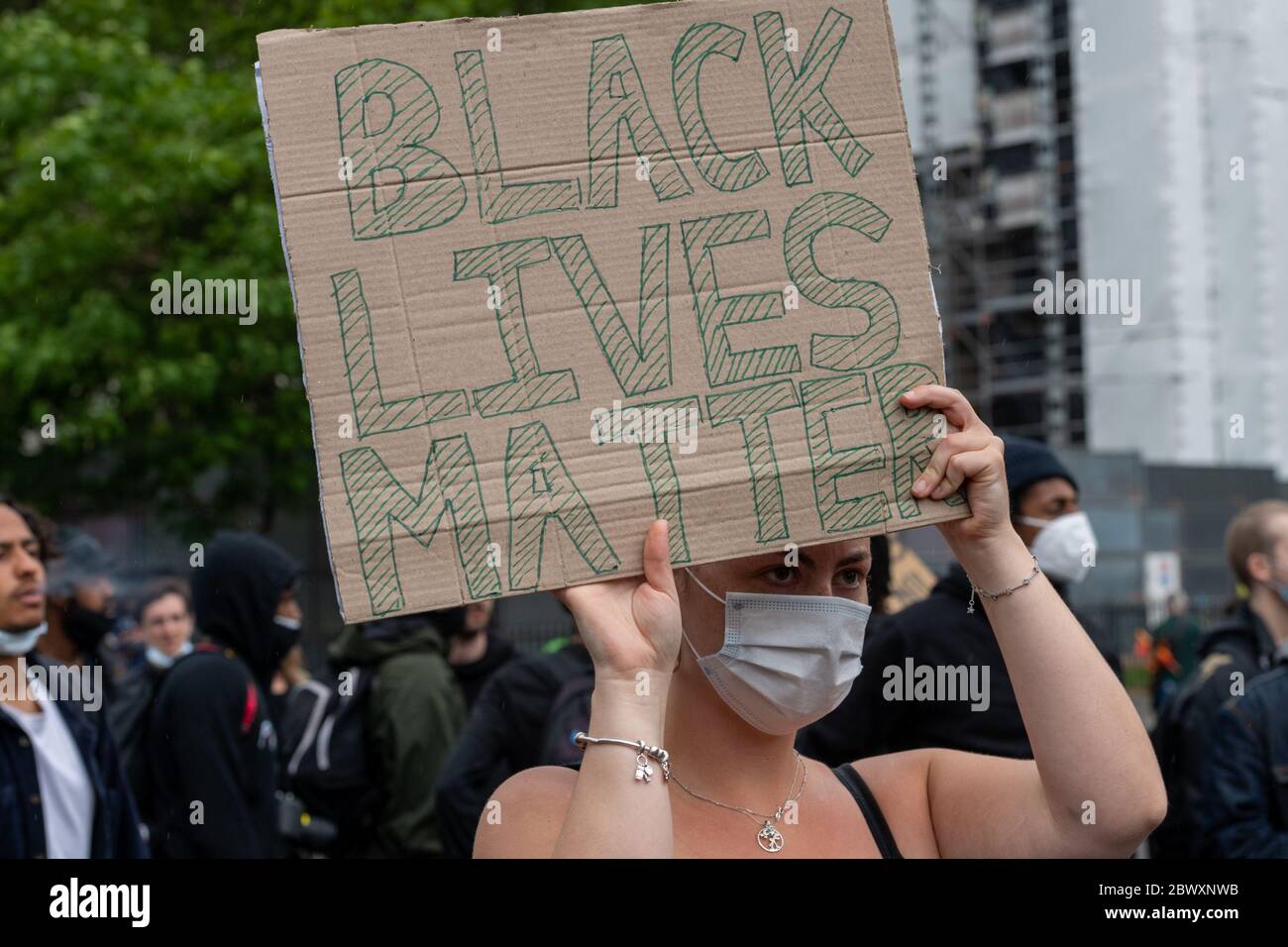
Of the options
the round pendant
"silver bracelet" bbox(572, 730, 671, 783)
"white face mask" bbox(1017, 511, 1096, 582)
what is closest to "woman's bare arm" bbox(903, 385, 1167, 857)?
the round pendant

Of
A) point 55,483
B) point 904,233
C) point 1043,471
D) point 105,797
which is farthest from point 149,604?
point 55,483

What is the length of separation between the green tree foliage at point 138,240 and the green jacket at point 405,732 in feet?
21.1

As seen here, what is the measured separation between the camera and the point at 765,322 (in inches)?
90.4

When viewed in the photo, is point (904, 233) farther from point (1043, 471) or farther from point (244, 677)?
point (244, 677)

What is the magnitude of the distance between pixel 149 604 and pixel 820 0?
18.2 ft

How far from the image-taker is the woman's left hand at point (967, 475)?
2.24 metres

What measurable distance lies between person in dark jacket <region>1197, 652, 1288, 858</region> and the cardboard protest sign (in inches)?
95.6

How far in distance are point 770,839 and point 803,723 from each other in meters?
0.22

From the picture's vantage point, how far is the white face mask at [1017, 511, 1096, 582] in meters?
4.78

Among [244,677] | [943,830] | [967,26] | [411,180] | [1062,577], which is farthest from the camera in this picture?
[967,26]

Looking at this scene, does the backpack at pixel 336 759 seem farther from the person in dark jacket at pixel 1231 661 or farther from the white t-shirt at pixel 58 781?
the person in dark jacket at pixel 1231 661

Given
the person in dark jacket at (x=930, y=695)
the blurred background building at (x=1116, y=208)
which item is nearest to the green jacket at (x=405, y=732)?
the person in dark jacket at (x=930, y=695)

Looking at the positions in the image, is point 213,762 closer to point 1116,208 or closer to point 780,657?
point 780,657

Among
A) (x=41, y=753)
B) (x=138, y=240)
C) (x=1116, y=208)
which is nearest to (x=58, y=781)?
(x=41, y=753)
